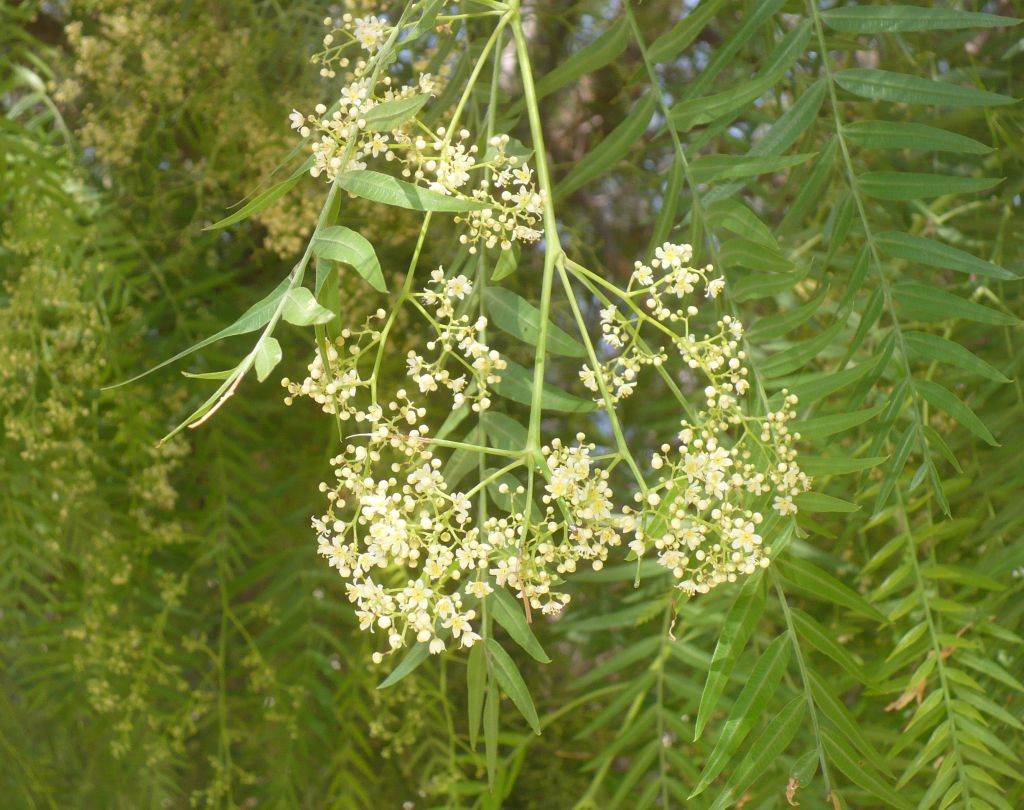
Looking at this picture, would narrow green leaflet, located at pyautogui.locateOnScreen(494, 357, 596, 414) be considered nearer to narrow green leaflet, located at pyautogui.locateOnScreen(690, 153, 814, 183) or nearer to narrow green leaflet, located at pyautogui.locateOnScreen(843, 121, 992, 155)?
narrow green leaflet, located at pyautogui.locateOnScreen(690, 153, 814, 183)

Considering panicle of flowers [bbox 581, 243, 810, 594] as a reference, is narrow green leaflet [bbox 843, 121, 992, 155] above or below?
above

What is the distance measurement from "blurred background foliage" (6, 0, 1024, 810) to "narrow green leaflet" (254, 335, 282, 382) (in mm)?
431

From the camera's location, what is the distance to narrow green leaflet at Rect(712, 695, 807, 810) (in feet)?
2.61


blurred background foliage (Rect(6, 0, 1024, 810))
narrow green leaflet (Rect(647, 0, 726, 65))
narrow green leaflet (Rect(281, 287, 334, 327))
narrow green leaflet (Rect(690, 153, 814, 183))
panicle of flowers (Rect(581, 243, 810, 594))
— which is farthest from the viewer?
blurred background foliage (Rect(6, 0, 1024, 810))

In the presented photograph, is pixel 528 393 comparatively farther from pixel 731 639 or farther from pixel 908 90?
pixel 908 90

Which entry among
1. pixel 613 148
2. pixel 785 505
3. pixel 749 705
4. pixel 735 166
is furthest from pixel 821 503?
pixel 613 148

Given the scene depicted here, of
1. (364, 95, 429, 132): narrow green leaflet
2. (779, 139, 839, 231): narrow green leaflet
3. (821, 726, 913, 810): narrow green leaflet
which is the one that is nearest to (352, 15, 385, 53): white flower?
(364, 95, 429, 132): narrow green leaflet

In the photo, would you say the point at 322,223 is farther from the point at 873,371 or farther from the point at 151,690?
the point at 151,690

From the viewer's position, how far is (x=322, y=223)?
0.67 meters

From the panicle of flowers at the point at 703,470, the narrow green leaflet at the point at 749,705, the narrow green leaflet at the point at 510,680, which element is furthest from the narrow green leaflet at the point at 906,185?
the narrow green leaflet at the point at 510,680

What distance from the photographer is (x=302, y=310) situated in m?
0.62

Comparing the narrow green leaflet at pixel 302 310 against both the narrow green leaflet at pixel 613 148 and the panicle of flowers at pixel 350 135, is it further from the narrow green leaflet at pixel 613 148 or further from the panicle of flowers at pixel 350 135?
the narrow green leaflet at pixel 613 148

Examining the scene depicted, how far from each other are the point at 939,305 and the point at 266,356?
21.0 inches

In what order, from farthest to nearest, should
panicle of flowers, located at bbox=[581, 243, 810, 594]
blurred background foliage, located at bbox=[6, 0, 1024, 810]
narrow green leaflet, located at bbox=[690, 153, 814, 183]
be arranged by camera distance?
blurred background foliage, located at bbox=[6, 0, 1024, 810]
narrow green leaflet, located at bbox=[690, 153, 814, 183]
panicle of flowers, located at bbox=[581, 243, 810, 594]
